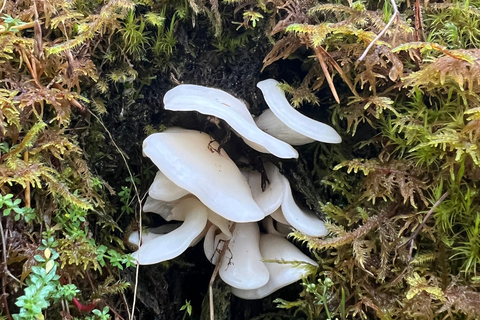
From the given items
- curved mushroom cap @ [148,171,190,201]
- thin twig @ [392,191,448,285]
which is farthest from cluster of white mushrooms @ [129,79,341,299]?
thin twig @ [392,191,448,285]

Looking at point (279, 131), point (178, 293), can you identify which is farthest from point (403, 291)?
point (178, 293)

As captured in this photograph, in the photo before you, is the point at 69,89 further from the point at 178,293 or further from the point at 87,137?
the point at 178,293

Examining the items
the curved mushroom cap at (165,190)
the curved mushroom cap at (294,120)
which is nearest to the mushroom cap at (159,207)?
the curved mushroom cap at (165,190)

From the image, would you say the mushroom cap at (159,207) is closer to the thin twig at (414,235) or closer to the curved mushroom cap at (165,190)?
the curved mushroom cap at (165,190)

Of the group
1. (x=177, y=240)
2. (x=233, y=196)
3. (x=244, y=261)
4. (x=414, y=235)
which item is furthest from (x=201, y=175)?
(x=414, y=235)

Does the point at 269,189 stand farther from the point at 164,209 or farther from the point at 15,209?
the point at 15,209

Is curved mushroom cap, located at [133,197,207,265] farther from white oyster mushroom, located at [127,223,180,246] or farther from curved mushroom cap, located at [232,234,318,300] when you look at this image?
curved mushroom cap, located at [232,234,318,300]
